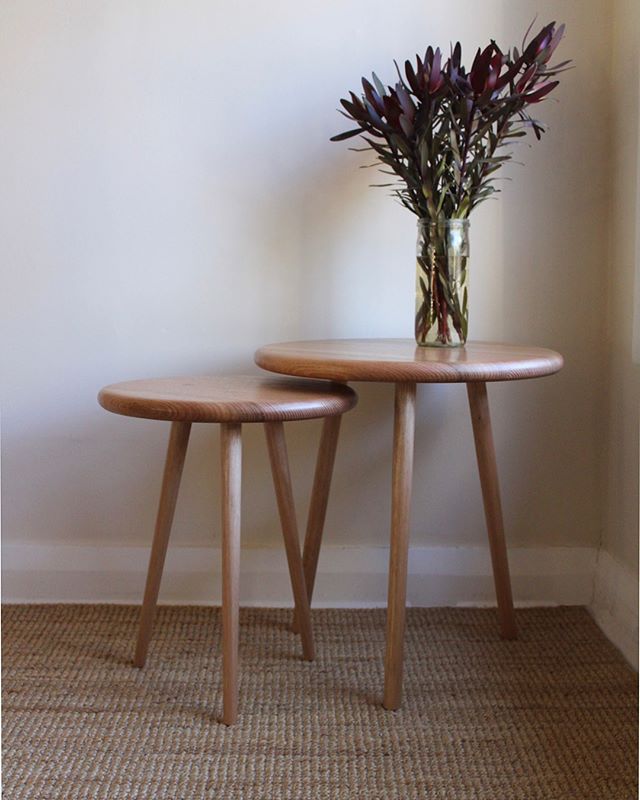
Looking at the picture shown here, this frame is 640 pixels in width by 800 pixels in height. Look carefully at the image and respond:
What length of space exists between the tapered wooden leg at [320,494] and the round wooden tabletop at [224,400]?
0.44 ft

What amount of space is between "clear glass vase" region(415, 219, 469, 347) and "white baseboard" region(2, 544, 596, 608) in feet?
1.75

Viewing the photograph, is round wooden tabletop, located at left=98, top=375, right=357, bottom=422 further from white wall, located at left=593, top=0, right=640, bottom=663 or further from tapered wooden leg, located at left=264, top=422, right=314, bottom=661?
white wall, located at left=593, top=0, right=640, bottom=663

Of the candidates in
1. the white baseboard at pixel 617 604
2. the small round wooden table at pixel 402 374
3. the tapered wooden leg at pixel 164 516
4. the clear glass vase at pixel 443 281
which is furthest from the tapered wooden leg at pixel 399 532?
the white baseboard at pixel 617 604

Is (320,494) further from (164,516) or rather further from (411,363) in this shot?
(411,363)

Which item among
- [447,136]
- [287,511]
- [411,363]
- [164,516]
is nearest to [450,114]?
[447,136]

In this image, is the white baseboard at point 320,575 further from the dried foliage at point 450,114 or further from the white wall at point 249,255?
the dried foliage at point 450,114

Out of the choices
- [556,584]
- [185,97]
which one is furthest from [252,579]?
[185,97]

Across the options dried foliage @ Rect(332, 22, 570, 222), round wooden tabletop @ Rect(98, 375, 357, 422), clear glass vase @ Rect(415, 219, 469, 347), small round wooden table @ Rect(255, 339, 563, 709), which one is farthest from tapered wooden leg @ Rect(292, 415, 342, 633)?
dried foliage @ Rect(332, 22, 570, 222)

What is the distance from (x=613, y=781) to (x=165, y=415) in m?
0.77

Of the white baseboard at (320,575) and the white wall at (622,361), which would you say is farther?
the white baseboard at (320,575)

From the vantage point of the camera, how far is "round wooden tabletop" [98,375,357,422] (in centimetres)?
122

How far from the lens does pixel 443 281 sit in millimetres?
1449

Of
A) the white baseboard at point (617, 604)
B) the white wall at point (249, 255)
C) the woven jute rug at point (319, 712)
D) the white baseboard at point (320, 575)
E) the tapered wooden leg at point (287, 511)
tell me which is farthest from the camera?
the white baseboard at point (320, 575)

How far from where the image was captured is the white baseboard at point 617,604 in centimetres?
155
